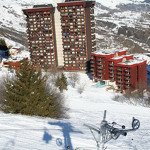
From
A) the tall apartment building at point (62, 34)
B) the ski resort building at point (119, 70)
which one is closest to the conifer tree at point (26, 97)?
the ski resort building at point (119, 70)

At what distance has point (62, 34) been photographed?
7825cm

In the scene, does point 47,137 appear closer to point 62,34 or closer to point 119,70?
point 119,70

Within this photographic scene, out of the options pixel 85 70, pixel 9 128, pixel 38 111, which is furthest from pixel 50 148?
pixel 85 70

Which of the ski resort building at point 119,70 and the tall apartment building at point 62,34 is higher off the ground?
the tall apartment building at point 62,34

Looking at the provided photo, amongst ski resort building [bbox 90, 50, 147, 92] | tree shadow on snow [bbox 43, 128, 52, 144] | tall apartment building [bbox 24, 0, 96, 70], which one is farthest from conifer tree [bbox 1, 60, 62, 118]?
tall apartment building [bbox 24, 0, 96, 70]

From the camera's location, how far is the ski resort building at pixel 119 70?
6194cm

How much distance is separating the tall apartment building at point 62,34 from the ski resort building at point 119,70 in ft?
29.9

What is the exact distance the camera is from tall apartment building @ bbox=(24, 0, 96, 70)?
76125mm

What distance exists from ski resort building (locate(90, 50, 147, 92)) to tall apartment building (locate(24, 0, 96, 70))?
29.9ft

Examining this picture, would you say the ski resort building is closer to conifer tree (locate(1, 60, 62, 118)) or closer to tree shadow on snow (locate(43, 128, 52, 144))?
conifer tree (locate(1, 60, 62, 118))

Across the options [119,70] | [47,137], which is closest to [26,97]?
[47,137]

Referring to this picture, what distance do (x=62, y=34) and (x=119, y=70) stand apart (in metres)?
24.6

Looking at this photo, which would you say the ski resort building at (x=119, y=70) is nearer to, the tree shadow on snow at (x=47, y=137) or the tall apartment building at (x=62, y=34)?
the tall apartment building at (x=62, y=34)

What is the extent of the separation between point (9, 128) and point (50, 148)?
433 centimetres
